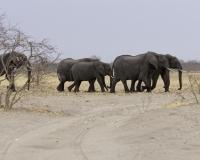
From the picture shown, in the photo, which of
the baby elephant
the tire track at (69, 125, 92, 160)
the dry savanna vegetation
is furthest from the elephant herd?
the tire track at (69, 125, 92, 160)

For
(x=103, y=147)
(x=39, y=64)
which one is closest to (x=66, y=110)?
(x=39, y=64)

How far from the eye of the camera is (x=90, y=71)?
2744 centimetres

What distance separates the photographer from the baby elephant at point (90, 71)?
26.9m

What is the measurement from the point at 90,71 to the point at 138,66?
115 inches

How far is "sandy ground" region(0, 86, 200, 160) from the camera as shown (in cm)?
870

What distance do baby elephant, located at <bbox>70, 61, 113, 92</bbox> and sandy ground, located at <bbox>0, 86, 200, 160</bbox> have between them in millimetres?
10701

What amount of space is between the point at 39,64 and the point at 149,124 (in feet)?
19.1

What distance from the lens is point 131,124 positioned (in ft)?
38.9

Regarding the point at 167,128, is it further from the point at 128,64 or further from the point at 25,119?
the point at 128,64

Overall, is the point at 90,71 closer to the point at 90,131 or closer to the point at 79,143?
the point at 90,131

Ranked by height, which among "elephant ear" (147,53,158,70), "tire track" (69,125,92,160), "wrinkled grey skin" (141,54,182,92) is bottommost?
"tire track" (69,125,92,160)

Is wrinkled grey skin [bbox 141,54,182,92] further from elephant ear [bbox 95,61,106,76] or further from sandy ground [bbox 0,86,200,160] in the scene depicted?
sandy ground [bbox 0,86,200,160]

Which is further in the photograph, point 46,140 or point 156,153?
point 46,140

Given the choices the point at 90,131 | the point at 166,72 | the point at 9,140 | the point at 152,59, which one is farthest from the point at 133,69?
the point at 9,140
